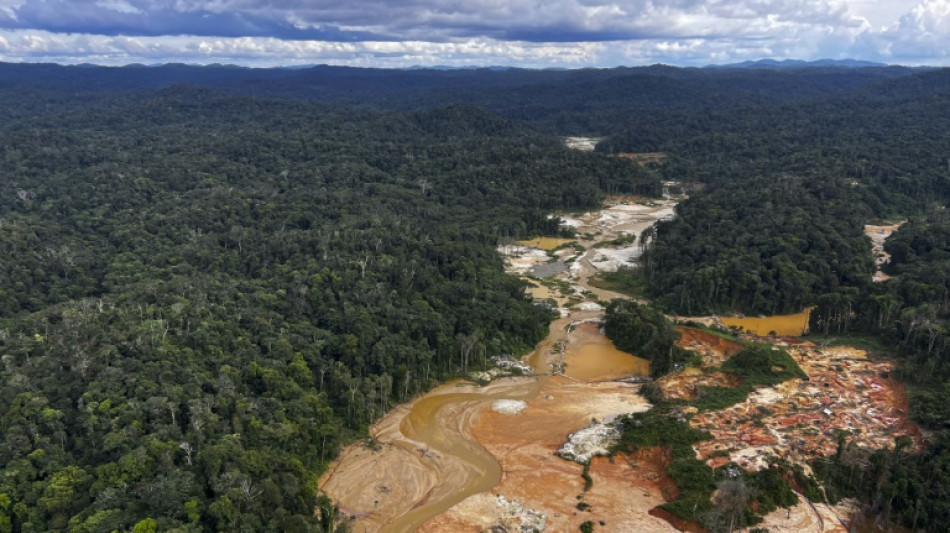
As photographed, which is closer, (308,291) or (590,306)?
(308,291)

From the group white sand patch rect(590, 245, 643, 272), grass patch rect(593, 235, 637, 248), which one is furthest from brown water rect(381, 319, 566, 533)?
grass patch rect(593, 235, 637, 248)

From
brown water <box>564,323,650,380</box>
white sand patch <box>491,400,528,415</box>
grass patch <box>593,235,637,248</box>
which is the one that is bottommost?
white sand patch <box>491,400,528,415</box>

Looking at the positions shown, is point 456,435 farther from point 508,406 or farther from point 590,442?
point 590,442

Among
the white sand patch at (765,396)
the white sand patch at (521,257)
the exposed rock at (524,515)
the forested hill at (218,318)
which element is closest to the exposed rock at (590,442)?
the exposed rock at (524,515)

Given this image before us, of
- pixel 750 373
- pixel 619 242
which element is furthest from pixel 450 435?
pixel 619 242

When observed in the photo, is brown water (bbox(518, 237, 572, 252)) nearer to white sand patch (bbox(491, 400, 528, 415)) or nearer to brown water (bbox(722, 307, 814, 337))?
brown water (bbox(722, 307, 814, 337))

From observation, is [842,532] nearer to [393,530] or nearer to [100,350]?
[393,530]
